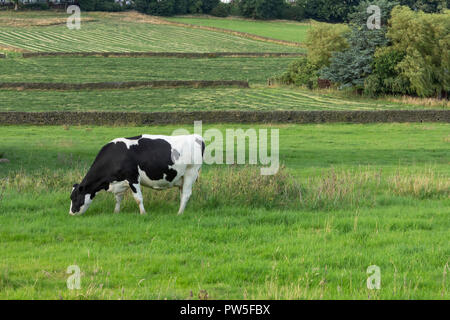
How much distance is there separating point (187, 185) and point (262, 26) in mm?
120809

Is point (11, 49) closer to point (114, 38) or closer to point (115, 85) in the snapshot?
point (114, 38)

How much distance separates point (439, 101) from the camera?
183 ft

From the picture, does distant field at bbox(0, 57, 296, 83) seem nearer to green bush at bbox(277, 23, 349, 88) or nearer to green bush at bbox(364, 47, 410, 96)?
green bush at bbox(277, 23, 349, 88)

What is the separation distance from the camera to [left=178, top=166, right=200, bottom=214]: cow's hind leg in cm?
1373

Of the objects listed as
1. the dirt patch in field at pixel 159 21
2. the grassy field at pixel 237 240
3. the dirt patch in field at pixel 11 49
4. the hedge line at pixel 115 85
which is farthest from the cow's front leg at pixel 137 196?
the dirt patch in field at pixel 159 21

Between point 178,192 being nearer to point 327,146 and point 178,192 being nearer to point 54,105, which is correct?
point 327,146

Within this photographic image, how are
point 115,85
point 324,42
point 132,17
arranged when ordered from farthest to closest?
A: 1. point 132,17
2. point 324,42
3. point 115,85

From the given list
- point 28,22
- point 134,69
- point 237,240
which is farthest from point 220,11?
point 237,240

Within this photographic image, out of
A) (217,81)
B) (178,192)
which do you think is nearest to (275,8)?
(217,81)

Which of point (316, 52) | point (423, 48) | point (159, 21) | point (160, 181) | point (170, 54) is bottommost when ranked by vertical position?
point (160, 181)

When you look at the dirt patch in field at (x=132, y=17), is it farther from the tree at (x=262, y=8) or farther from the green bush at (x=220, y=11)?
the tree at (x=262, y=8)

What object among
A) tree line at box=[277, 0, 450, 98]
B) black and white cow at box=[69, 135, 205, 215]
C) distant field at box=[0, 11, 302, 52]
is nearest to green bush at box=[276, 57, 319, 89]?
tree line at box=[277, 0, 450, 98]

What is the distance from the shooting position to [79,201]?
1360 cm

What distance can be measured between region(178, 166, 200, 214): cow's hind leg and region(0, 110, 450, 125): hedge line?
24953mm
